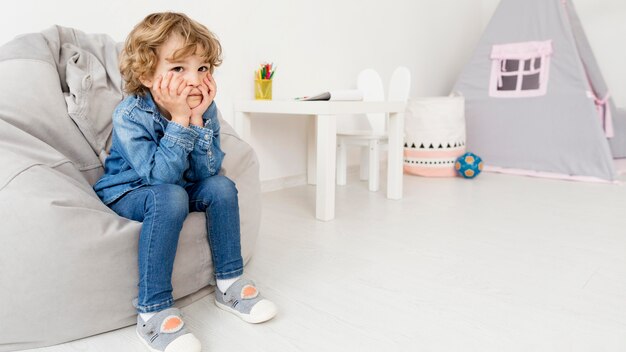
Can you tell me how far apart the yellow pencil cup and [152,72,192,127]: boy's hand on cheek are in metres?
1.08

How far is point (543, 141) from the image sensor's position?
2713 millimetres

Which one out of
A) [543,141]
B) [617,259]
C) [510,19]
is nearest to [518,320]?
[617,259]

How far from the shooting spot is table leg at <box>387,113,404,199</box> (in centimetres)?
209

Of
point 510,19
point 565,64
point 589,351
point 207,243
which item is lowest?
point 589,351

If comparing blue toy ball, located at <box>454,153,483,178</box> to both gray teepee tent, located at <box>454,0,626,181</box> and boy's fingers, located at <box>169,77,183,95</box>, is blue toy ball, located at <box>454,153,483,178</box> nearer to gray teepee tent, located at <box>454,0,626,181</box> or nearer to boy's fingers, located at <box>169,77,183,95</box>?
gray teepee tent, located at <box>454,0,626,181</box>

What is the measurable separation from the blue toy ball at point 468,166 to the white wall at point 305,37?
0.69m

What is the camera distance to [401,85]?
8.42ft

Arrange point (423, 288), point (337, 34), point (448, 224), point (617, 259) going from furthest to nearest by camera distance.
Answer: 1. point (337, 34)
2. point (448, 224)
3. point (617, 259)
4. point (423, 288)

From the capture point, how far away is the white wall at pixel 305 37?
166 centimetres

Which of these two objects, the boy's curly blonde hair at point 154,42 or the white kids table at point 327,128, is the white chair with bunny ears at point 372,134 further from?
the boy's curly blonde hair at point 154,42

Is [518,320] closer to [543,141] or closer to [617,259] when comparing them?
[617,259]

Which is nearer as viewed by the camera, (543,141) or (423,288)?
(423,288)

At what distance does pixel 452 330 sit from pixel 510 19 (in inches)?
99.7

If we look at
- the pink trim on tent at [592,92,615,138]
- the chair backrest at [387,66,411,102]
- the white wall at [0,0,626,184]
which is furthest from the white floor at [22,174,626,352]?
the pink trim on tent at [592,92,615,138]
